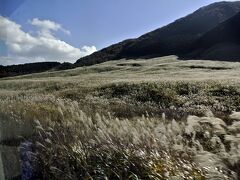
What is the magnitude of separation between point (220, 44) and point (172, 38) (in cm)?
2636

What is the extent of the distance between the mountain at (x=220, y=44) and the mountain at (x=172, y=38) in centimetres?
503

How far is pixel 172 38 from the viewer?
140 metres

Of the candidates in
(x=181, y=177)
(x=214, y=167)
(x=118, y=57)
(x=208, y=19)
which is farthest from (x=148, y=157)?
(x=208, y=19)

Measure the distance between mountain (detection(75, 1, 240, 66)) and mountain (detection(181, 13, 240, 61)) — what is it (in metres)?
5.03

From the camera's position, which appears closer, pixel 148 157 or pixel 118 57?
pixel 148 157

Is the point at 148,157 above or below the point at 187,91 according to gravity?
above

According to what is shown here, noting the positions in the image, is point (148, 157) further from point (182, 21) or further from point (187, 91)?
point (182, 21)

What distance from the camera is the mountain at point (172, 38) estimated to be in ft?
424

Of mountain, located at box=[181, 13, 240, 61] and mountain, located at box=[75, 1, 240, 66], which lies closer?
mountain, located at box=[181, 13, 240, 61]

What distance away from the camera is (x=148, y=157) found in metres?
6.84

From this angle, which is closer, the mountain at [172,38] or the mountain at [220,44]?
the mountain at [220,44]

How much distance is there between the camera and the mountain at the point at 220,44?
103062 millimetres

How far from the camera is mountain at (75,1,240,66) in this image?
129m

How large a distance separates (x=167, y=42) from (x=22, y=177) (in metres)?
129
